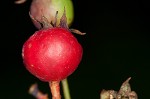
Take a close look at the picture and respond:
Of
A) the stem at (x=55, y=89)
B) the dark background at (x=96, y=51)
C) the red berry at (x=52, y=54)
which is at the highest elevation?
the red berry at (x=52, y=54)

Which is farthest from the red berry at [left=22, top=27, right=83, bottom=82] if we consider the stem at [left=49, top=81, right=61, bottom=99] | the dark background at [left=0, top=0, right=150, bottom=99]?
the dark background at [left=0, top=0, right=150, bottom=99]

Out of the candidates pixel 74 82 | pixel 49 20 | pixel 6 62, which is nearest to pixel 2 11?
pixel 6 62

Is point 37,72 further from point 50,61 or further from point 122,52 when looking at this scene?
point 122,52

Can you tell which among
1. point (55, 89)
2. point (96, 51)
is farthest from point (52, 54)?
point (96, 51)

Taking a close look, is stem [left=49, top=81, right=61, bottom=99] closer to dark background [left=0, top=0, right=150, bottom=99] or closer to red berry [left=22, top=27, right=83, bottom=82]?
red berry [left=22, top=27, right=83, bottom=82]

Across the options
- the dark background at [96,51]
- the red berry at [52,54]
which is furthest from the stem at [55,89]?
the dark background at [96,51]

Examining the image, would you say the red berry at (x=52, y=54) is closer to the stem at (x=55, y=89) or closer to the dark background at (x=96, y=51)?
the stem at (x=55, y=89)

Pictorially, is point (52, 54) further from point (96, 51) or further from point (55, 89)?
point (96, 51)
